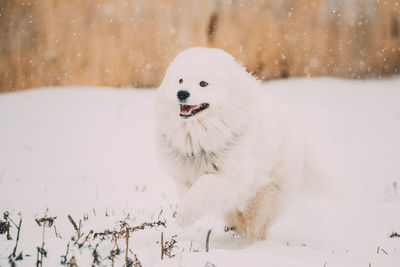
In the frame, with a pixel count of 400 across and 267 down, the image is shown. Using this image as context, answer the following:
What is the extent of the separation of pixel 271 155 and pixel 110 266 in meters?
1.76

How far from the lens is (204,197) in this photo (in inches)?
89.9

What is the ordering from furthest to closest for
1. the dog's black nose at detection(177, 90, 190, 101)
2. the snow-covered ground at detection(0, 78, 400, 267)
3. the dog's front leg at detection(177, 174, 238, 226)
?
the dog's black nose at detection(177, 90, 190, 101) < the dog's front leg at detection(177, 174, 238, 226) < the snow-covered ground at detection(0, 78, 400, 267)

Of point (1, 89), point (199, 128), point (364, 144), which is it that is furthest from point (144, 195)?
point (1, 89)

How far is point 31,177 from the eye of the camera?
4891 mm

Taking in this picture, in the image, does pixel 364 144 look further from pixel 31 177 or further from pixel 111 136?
pixel 31 177

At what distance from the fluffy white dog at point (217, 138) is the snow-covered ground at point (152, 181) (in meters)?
0.34

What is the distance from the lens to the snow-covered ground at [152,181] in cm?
204

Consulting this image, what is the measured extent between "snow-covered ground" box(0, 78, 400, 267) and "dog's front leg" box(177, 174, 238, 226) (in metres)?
0.20

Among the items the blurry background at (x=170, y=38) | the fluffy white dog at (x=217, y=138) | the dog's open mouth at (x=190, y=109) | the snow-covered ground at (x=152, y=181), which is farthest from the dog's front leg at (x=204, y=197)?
the blurry background at (x=170, y=38)

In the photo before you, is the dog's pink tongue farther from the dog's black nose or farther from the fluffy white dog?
the dog's black nose

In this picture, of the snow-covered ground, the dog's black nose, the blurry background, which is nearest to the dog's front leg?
the snow-covered ground

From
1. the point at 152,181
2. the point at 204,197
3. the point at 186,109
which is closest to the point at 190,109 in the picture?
the point at 186,109

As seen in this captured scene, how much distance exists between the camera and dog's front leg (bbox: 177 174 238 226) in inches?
89.5

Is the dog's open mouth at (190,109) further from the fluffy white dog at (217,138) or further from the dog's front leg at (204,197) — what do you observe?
the dog's front leg at (204,197)
